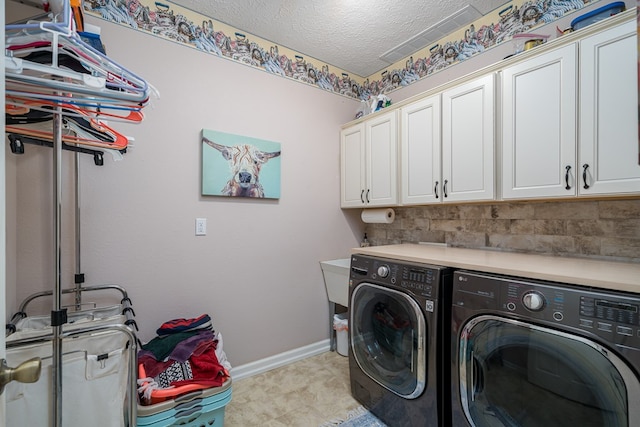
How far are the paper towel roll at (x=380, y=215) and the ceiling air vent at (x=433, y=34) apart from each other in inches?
53.7

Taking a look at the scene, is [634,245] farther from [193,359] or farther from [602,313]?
[193,359]

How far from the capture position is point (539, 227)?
182cm

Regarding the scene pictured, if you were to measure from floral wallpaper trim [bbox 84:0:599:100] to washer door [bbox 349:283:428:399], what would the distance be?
1879mm

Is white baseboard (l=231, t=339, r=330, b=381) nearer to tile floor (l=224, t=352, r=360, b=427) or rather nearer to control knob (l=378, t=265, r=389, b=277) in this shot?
tile floor (l=224, t=352, r=360, b=427)

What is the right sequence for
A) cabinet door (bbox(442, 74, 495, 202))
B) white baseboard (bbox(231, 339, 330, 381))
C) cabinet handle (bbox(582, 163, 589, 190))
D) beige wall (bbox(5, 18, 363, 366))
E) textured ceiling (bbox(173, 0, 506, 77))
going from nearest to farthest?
cabinet handle (bbox(582, 163, 589, 190)) < beige wall (bbox(5, 18, 363, 366)) < cabinet door (bbox(442, 74, 495, 202)) < textured ceiling (bbox(173, 0, 506, 77)) < white baseboard (bbox(231, 339, 330, 381))

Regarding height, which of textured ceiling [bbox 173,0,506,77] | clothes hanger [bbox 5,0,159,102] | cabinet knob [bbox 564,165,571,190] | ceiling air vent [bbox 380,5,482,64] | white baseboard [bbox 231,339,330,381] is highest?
ceiling air vent [bbox 380,5,482,64]

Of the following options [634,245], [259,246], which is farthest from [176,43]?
[634,245]

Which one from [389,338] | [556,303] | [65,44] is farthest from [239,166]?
[556,303]

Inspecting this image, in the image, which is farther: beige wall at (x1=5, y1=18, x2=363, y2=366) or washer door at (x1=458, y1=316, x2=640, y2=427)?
beige wall at (x1=5, y1=18, x2=363, y2=366)

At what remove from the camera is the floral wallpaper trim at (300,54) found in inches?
68.9

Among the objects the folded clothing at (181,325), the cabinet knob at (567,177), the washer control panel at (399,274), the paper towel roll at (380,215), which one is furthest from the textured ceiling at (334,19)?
the folded clothing at (181,325)

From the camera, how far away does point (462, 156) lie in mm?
1852

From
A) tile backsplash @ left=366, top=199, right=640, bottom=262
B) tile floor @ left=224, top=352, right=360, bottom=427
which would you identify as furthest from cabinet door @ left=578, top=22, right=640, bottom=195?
tile floor @ left=224, top=352, right=360, bottom=427

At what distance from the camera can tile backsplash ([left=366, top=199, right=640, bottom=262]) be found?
1523 mm
